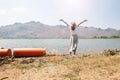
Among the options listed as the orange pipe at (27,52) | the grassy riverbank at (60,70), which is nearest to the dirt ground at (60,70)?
the grassy riverbank at (60,70)

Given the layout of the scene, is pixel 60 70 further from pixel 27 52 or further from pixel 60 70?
pixel 27 52

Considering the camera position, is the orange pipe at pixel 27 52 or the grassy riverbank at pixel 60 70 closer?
the grassy riverbank at pixel 60 70

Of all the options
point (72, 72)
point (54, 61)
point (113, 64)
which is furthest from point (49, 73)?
point (113, 64)

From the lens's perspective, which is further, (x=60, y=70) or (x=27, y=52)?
(x=27, y=52)

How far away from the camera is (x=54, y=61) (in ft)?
45.2

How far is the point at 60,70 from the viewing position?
445 inches

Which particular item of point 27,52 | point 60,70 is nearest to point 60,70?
point 60,70

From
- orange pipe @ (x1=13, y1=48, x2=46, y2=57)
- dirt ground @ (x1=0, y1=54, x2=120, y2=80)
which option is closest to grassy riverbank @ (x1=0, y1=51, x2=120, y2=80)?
dirt ground @ (x1=0, y1=54, x2=120, y2=80)

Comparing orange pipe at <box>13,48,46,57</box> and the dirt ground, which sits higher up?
orange pipe at <box>13,48,46,57</box>

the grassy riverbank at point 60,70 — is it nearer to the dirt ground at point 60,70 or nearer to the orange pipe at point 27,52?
the dirt ground at point 60,70

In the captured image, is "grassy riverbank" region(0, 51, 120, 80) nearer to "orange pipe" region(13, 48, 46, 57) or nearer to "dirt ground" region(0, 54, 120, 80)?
"dirt ground" region(0, 54, 120, 80)

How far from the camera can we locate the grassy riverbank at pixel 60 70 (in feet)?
33.4

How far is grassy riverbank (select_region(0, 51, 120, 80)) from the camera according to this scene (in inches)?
401

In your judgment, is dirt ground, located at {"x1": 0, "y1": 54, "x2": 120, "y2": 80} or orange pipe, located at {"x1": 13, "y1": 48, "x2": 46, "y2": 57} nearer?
dirt ground, located at {"x1": 0, "y1": 54, "x2": 120, "y2": 80}
